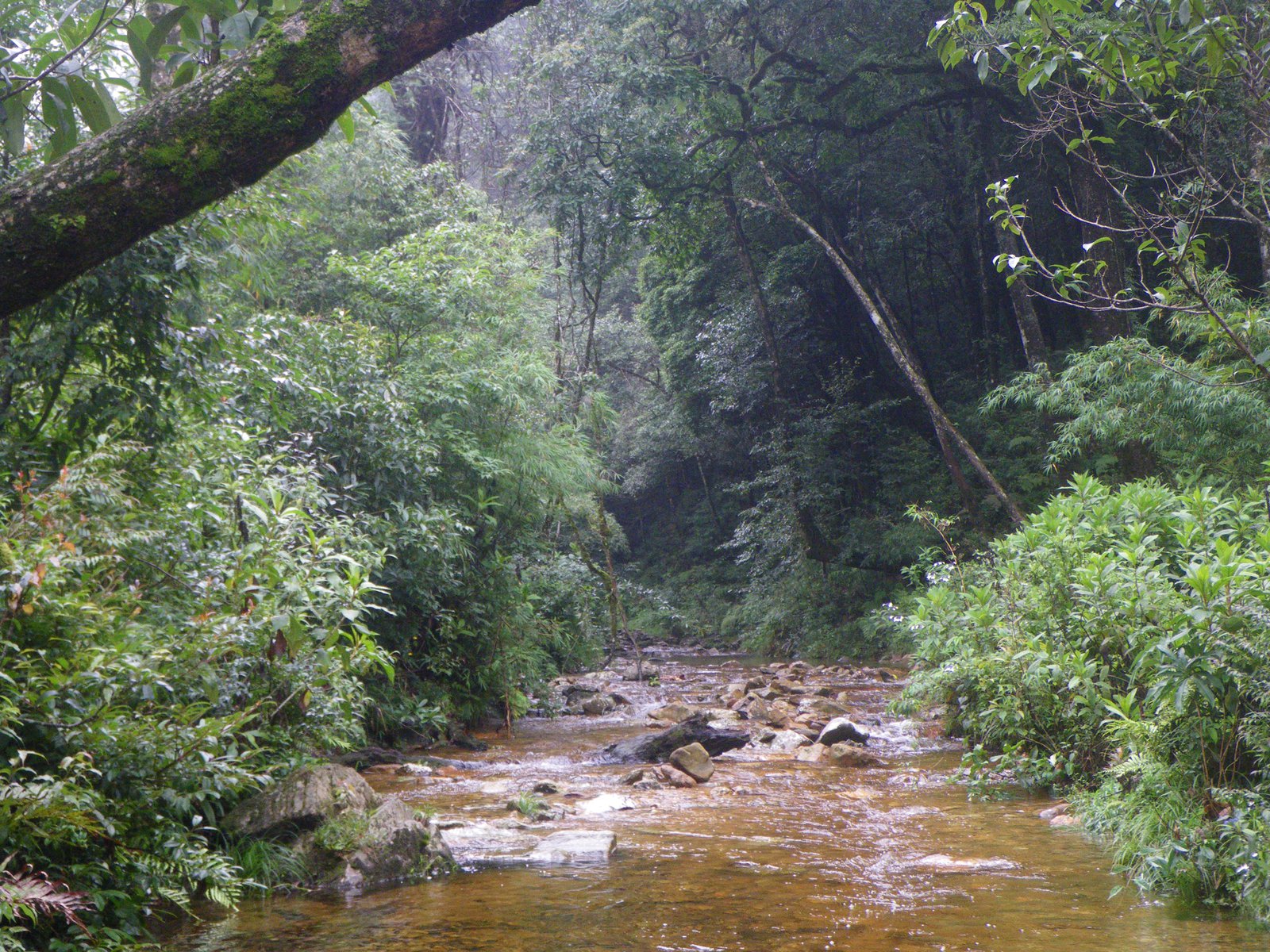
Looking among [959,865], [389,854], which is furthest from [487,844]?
[959,865]

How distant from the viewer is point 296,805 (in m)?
4.36

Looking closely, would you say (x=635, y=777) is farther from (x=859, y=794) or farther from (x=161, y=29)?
(x=161, y=29)

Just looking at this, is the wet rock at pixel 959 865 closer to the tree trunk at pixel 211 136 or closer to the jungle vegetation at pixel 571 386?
the jungle vegetation at pixel 571 386

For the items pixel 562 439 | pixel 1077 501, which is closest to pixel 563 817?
pixel 1077 501

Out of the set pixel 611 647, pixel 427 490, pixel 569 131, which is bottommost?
pixel 611 647

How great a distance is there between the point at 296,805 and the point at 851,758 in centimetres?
452

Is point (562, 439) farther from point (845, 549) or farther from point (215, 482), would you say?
point (845, 549)

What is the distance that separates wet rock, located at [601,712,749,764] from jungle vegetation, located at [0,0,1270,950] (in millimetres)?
1785

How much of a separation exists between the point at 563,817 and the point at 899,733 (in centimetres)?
429

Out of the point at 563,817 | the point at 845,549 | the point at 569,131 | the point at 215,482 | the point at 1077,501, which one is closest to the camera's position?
the point at 215,482

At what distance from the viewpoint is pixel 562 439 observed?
11.8 metres

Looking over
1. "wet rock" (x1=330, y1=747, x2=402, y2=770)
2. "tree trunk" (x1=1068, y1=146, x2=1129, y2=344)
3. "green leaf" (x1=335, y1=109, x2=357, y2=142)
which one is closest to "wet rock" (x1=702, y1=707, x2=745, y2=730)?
"wet rock" (x1=330, y1=747, x2=402, y2=770)

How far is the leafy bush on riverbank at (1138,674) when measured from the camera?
364cm

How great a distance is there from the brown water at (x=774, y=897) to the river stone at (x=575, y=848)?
0.29ft
